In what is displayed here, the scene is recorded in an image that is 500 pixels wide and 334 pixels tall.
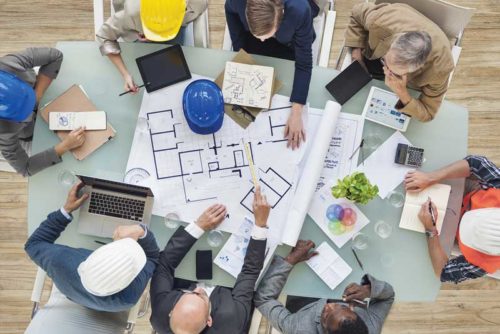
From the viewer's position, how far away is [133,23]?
2.00 m

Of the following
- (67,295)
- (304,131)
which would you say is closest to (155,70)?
(304,131)

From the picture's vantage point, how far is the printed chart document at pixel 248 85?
2.05 meters

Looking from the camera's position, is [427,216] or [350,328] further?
[427,216]

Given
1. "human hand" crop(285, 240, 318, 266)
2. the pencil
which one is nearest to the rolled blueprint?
"human hand" crop(285, 240, 318, 266)

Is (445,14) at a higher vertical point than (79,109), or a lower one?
higher

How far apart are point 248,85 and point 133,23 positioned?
1.80 ft

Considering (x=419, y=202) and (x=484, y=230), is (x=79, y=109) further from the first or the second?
(x=484, y=230)

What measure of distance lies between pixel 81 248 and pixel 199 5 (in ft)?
3.77

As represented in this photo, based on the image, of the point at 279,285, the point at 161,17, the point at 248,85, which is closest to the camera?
the point at 161,17

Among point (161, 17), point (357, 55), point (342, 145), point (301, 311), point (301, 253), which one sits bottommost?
point (301, 311)

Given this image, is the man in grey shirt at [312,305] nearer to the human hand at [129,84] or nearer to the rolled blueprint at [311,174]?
the rolled blueprint at [311,174]

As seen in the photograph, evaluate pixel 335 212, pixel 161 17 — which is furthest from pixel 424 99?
pixel 161 17

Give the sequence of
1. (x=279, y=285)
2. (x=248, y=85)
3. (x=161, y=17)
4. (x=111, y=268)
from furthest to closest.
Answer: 1. (x=248, y=85)
2. (x=279, y=285)
3. (x=161, y=17)
4. (x=111, y=268)

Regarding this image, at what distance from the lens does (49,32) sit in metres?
2.94
